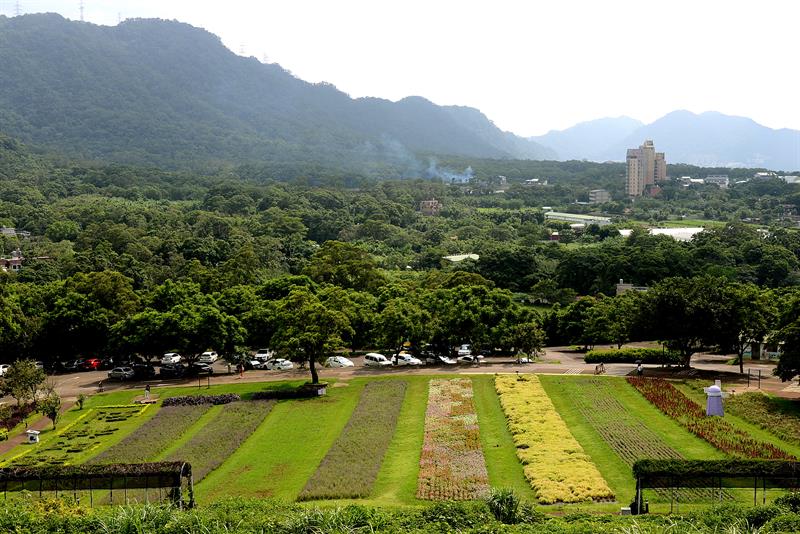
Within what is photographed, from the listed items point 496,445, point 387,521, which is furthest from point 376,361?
point 387,521

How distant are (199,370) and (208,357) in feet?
12.8

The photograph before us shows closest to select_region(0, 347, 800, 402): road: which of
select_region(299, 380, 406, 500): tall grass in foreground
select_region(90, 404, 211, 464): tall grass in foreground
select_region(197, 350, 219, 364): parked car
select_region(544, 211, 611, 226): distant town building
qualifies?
select_region(197, 350, 219, 364): parked car

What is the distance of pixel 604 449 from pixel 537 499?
581cm

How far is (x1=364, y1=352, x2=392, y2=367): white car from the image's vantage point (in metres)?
46.1

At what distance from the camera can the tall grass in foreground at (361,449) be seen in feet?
84.2

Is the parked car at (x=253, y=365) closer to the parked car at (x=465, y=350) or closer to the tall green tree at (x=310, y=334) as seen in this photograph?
the tall green tree at (x=310, y=334)

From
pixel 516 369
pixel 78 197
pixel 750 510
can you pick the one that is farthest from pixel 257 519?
pixel 78 197

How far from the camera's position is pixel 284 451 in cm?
3034

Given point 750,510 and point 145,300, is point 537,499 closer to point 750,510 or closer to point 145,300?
point 750,510

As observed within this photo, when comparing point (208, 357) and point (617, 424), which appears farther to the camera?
point (208, 357)

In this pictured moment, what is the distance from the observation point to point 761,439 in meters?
29.0

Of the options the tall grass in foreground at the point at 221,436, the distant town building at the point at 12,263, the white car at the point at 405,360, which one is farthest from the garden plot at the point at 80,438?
the distant town building at the point at 12,263

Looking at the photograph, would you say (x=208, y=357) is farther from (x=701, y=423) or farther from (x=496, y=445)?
(x=701, y=423)

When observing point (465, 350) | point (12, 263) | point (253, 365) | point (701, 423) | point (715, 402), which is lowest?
point (465, 350)
